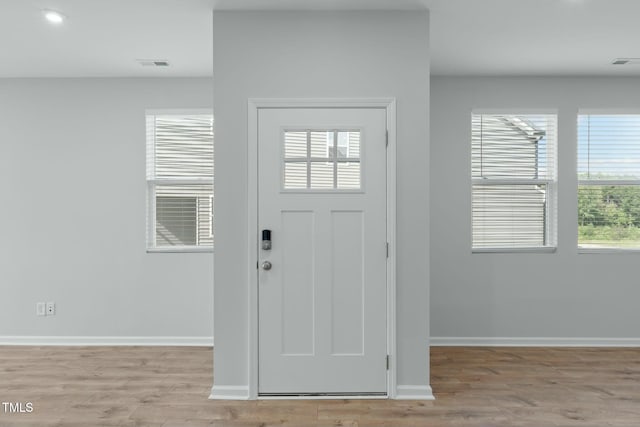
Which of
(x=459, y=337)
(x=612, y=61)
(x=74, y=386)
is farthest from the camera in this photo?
(x=459, y=337)

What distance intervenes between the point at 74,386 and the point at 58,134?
8.34 feet

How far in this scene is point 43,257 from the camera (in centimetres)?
460

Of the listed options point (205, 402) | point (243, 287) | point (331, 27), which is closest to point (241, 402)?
point (205, 402)

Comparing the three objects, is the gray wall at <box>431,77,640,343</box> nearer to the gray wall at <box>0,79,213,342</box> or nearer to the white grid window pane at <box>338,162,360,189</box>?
the white grid window pane at <box>338,162,360,189</box>

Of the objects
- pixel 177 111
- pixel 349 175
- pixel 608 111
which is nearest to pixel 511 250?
pixel 608 111

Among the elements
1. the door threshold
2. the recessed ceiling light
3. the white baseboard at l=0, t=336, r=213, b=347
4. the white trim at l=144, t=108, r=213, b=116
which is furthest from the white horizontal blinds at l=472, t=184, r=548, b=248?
the recessed ceiling light

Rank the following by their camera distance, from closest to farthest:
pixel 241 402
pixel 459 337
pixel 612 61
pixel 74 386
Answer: pixel 241 402, pixel 74 386, pixel 612 61, pixel 459 337

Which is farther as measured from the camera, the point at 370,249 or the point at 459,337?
the point at 459,337

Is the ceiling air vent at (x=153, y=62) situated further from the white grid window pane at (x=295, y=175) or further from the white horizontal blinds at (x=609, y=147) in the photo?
the white horizontal blinds at (x=609, y=147)

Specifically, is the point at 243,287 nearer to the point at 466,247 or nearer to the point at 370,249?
the point at 370,249

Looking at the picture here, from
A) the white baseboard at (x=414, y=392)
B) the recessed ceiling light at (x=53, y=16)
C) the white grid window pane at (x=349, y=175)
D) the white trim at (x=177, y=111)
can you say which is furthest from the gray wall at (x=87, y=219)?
the white baseboard at (x=414, y=392)

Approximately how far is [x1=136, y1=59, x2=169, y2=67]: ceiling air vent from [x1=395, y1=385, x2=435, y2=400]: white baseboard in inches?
133

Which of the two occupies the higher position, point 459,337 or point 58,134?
point 58,134

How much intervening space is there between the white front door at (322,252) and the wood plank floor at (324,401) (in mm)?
240
